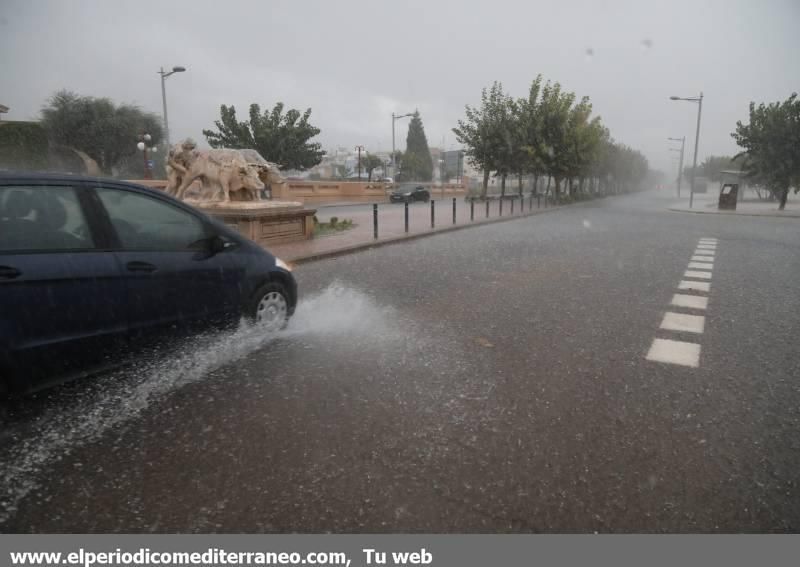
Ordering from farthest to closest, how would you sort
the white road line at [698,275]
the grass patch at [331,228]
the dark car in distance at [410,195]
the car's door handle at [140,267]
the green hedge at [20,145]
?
the dark car in distance at [410,195]
the green hedge at [20,145]
the grass patch at [331,228]
the white road line at [698,275]
the car's door handle at [140,267]

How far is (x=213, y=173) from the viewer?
12.3m

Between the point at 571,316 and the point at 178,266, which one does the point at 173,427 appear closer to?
the point at 178,266

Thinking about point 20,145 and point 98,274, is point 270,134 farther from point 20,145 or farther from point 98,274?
point 98,274

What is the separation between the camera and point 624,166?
79188 millimetres

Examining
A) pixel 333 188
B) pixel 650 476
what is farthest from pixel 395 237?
pixel 333 188

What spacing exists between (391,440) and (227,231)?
2524 millimetres

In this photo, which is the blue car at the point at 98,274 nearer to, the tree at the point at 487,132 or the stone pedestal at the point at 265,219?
the stone pedestal at the point at 265,219

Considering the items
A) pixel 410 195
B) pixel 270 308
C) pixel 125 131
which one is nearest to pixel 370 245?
pixel 270 308

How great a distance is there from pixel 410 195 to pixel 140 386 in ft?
117

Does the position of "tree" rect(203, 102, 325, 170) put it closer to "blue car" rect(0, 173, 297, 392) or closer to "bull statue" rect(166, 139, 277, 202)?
"bull statue" rect(166, 139, 277, 202)

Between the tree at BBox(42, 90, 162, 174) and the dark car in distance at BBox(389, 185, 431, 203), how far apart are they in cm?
2304

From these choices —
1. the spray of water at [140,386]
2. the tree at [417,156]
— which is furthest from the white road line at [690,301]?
the tree at [417,156]

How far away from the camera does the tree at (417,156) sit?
276 feet

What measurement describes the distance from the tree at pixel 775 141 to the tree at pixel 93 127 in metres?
45.7
